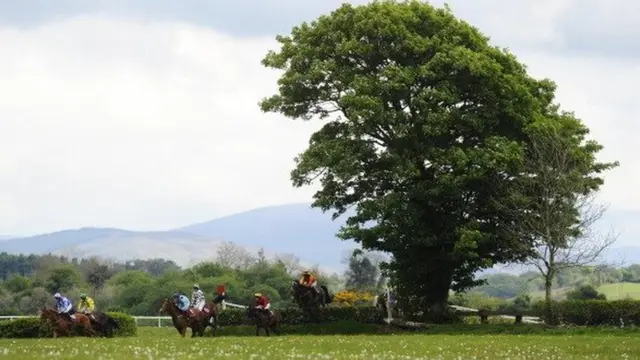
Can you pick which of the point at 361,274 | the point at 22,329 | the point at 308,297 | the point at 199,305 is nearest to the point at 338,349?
the point at 199,305

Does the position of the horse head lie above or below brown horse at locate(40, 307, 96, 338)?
above

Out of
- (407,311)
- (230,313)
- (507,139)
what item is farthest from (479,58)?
(230,313)

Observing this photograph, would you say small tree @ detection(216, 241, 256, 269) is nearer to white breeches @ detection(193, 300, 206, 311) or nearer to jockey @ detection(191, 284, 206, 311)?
jockey @ detection(191, 284, 206, 311)

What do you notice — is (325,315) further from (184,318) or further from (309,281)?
(184,318)

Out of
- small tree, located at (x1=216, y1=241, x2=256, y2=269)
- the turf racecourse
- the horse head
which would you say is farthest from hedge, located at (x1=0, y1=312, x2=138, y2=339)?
small tree, located at (x1=216, y1=241, x2=256, y2=269)

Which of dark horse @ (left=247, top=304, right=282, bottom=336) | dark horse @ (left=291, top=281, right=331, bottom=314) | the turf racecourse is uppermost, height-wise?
dark horse @ (left=291, top=281, right=331, bottom=314)

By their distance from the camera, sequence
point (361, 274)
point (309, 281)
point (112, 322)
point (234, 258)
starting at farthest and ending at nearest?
1. point (234, 258)
2. point (361, 274)
3. point (309, 281)
4. point (112, 322)

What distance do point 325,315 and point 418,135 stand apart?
11527 millimetres

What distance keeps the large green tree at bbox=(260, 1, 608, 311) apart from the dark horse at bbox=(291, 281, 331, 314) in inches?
150

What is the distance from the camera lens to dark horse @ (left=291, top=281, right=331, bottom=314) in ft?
158

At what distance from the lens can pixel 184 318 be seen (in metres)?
39.7

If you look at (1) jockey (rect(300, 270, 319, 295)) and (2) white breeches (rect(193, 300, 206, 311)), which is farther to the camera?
(1) jockey (rect(300, 270, 319, 295))

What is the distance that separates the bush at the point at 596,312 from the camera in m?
46.2

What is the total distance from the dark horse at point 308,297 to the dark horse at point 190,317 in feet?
24.5
